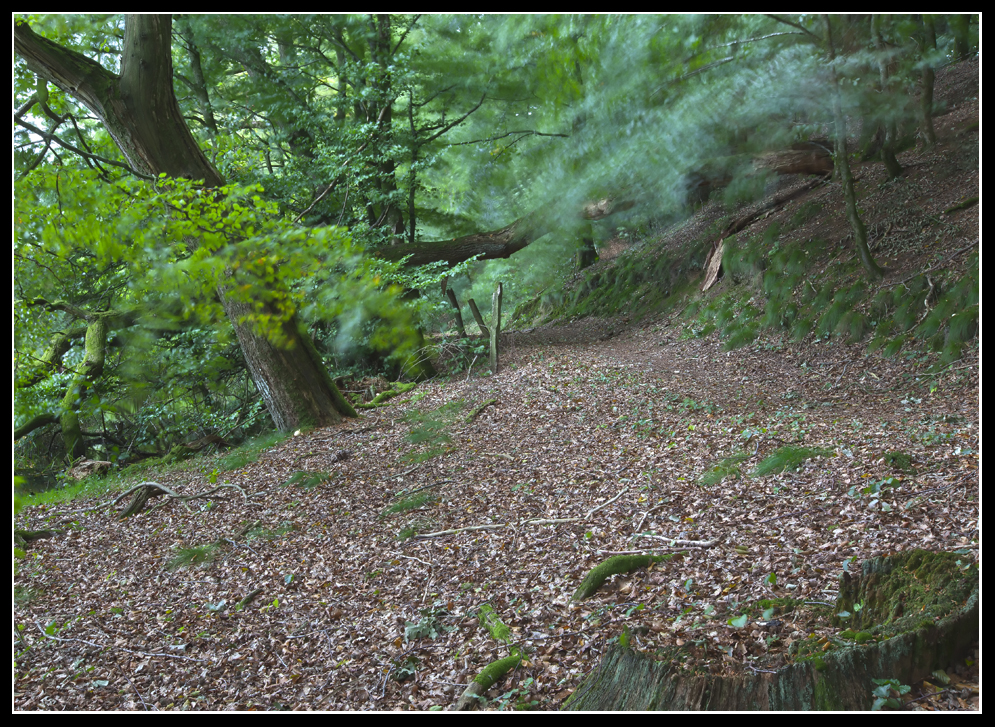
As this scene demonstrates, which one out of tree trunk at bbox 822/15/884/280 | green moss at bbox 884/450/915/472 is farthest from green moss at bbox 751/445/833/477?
tree trunk at bbox 822/15/884/280

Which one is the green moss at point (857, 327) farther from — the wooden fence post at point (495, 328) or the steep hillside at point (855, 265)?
the wooden fence post at point (495, 328)

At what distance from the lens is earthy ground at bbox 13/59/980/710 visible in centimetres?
331

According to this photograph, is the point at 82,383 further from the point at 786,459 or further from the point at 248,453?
the point at 786,459

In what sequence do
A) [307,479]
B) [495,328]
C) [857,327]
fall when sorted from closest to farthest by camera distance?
[307,479] → [857,327] → [495,328]

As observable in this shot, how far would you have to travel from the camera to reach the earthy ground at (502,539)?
3.31 metres

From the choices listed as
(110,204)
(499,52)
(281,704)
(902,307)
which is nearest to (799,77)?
(902,307)

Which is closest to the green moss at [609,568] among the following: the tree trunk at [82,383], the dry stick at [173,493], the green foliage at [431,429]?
the green foliage at [431,429]

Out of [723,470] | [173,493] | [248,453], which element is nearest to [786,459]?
[723,470]

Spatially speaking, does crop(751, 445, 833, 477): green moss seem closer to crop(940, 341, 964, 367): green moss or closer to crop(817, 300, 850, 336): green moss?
crop(940, 341, 964, 367): green moss

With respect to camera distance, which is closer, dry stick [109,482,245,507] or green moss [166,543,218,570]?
green moss [166,543,218,570]

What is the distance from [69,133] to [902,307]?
486 inches

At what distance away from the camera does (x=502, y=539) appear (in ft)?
15.6

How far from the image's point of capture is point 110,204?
4562 millimetres

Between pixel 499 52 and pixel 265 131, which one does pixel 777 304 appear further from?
pixel 265 131
